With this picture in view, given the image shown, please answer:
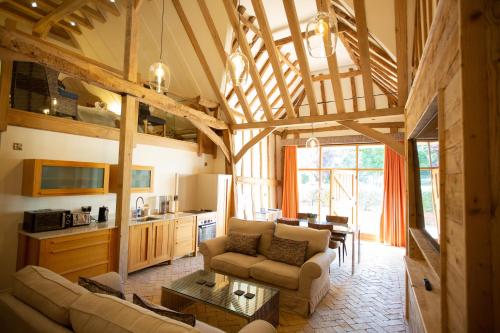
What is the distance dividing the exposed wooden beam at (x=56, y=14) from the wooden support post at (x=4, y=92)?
193cm

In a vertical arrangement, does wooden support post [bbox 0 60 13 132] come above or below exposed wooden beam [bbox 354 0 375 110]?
below

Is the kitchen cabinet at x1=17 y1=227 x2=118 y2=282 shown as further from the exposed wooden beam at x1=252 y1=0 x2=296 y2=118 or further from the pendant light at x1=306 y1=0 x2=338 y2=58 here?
the exposed wooden beam at x1=252 y1=0 x2=296 y2=118

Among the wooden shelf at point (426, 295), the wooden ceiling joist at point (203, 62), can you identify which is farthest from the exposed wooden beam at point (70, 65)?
the wooden shelf at point (426, 295)

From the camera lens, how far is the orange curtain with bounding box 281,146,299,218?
8.98 metres

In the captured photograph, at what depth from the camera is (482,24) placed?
0.98 m

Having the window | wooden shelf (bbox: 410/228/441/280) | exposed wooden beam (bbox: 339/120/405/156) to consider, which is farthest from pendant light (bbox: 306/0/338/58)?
the window

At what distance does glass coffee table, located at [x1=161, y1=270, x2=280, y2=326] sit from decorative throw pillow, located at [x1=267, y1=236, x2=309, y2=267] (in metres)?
0.78

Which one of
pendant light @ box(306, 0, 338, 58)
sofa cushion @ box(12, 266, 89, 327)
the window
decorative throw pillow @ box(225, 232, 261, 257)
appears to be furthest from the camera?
the window

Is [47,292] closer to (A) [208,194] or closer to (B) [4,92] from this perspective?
(B) [4,92]

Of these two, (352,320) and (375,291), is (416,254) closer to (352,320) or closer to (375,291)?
(352,320)

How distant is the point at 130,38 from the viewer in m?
3.96

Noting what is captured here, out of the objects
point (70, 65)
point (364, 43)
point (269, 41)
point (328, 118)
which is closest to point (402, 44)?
point (364, 43)

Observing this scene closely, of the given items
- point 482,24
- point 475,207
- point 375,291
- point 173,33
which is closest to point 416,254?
point 375,291

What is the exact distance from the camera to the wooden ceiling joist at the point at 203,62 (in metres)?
5.06
